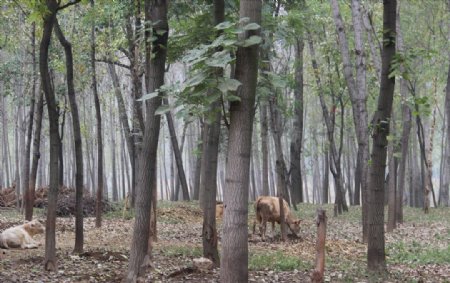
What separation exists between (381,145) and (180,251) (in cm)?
468

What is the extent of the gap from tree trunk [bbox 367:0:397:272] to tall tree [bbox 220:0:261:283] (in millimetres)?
3030

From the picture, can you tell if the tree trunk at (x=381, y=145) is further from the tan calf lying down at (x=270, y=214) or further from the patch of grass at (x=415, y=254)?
the tan calf lying down at (x=270, y=214)

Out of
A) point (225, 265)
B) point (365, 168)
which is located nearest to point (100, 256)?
point (225, 265)

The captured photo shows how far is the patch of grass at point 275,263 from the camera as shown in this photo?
955 centimetres

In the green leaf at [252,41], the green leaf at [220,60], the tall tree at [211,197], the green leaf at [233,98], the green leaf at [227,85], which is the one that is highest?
the green leaf at [252,41]

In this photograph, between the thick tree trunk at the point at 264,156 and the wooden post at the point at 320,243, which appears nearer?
the wooden post at the point at 320,243

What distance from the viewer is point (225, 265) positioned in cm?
591

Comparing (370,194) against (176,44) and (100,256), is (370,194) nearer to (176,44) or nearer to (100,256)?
(176,44)

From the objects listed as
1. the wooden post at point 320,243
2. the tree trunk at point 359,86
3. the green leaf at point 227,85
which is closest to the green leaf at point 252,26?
the green leaf at point 227,85

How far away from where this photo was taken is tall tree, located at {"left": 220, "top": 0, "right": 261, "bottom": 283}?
19.3 ft

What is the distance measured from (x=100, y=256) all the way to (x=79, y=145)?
2.01 m

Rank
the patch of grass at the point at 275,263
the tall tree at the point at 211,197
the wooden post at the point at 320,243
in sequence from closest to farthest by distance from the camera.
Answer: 1. the wooden post at the point at 320,243
2. the tall tree at the point at 211,197
3. the patch of grass at the point at 275,263

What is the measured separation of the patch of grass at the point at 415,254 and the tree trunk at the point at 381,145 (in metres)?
2.12

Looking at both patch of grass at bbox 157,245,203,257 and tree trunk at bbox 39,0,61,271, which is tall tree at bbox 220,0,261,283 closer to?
tree trunk at bbox 39,0,61,271
